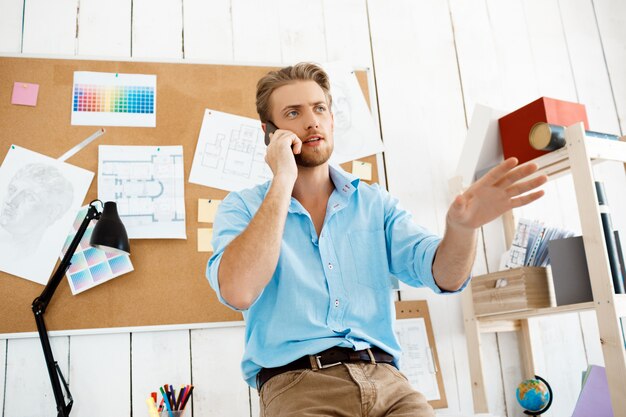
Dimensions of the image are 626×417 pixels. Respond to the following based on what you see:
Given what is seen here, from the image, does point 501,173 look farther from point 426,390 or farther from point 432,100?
point 432,100

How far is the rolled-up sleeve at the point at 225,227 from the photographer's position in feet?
4.57

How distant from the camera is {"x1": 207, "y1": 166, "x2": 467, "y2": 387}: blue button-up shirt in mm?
1400

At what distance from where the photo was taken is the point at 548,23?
272 centimetres

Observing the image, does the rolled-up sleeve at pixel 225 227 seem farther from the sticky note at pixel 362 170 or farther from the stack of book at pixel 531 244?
the stack of book at pixel 531 244

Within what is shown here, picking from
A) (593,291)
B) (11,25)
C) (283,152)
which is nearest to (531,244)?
(593,291)

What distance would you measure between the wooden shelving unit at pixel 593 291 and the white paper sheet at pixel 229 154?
90 cm

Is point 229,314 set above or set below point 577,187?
below

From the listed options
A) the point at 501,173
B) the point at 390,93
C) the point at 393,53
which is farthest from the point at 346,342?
the point at 393,53

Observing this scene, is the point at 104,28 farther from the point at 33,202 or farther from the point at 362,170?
the point at 362,170

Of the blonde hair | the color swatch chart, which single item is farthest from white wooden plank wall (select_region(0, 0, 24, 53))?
the blonde hair

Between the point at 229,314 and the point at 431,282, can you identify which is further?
the point at 229,314

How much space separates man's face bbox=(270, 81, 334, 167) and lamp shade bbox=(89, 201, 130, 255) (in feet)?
2.03

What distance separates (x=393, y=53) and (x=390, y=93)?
183 mm

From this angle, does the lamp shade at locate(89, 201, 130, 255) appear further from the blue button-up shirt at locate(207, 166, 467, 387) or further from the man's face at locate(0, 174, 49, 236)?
the blue button-up shirt at locate(207, 166, 467, 387)
